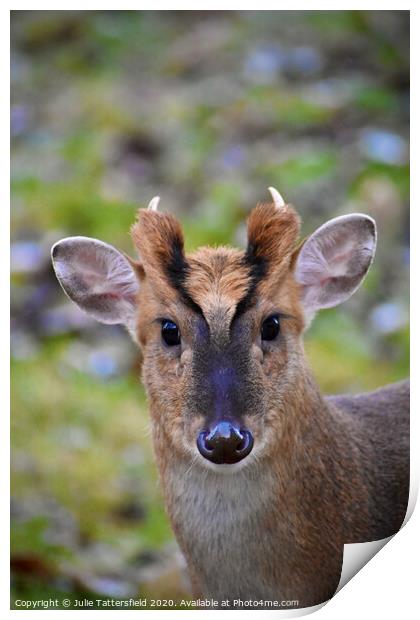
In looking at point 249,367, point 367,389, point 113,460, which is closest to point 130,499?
point 113,460

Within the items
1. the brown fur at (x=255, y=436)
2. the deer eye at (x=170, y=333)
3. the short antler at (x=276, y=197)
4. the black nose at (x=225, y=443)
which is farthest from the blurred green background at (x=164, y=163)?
the black nose at (x=225, y=443)

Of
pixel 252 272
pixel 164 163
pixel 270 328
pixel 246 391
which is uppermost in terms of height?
pixel 164 163

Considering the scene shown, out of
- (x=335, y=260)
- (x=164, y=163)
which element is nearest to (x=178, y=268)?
(x=335, y=260)

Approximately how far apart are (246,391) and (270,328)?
209 millimetres

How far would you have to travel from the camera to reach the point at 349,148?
12.4ft

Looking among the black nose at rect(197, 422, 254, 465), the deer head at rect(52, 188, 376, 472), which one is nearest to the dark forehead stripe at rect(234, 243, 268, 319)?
the deer head at rect(52, 188, 376, 472)

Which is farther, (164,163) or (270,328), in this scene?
(164,163)

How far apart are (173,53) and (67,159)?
1.50 feet

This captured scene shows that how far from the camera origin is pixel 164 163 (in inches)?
153

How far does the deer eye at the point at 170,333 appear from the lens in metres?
3.23

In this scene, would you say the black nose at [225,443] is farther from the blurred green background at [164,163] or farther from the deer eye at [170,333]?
the blurred green background at [164,163]

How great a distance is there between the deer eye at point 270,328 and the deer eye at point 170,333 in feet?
0.70

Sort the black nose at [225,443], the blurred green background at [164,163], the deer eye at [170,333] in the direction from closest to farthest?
the black nose at [225,443] < the deer eye at [170,333] < the blurred green background at [164,163]

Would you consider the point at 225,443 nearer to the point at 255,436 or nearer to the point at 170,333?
the point at 255,436
